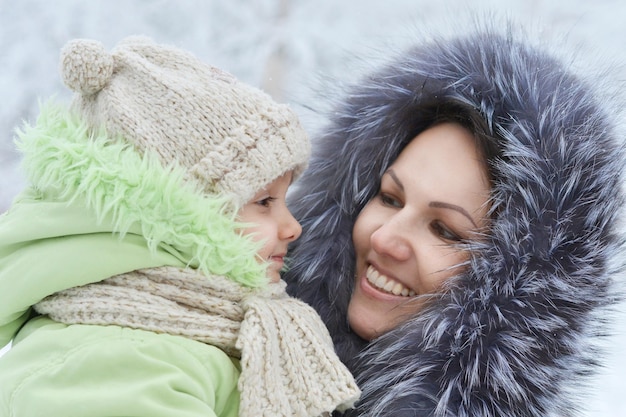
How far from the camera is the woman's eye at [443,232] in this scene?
52.6 inches

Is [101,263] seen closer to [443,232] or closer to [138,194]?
[138,194]

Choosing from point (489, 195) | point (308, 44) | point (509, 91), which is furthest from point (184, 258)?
point (308, 44)

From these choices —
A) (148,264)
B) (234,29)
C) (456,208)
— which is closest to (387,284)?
(456,208)

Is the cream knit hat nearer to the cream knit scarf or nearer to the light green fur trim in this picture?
the light green fur trim

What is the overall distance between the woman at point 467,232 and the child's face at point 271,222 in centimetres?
19

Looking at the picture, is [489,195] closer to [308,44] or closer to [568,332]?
[568,332]

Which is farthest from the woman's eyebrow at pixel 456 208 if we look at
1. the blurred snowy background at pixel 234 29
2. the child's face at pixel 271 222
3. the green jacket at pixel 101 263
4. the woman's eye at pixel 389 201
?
the blurred snowy background at pixel 234 29

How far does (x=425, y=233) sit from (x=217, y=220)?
46 centimetres

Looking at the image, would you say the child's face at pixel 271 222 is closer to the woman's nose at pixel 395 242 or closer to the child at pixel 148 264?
the child at pixel 148 264

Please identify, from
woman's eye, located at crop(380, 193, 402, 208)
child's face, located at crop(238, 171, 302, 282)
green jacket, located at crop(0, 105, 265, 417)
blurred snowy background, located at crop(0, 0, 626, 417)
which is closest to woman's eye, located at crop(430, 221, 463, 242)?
woman's eye, located at crop(380, 193, 402, 208)

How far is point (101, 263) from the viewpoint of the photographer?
102cm

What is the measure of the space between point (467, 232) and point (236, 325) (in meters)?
0.51

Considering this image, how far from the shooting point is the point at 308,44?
11.5ft

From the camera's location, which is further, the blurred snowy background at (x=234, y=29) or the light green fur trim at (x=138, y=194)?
the blurred snowy background at (x=234, y=29)
